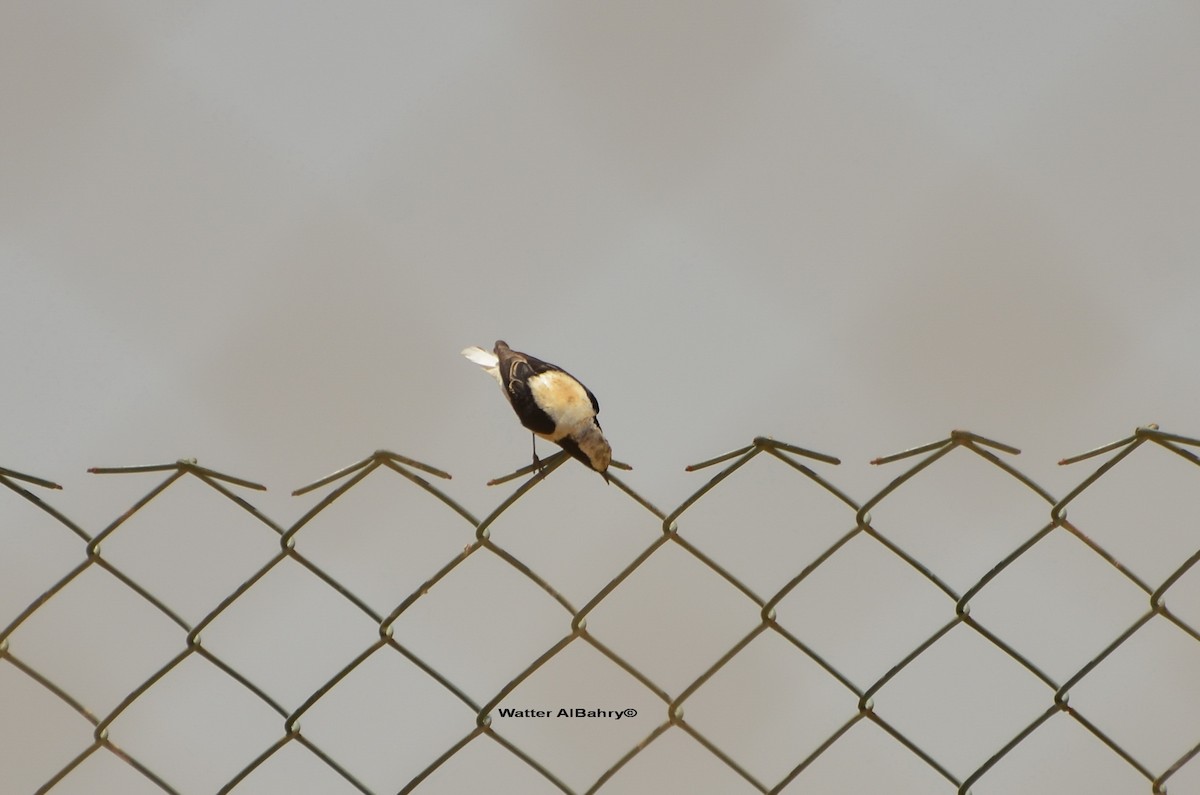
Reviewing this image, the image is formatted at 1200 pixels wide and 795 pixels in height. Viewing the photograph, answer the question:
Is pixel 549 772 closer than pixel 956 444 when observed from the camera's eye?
No

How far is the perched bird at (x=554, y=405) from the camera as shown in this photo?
7.82 ft

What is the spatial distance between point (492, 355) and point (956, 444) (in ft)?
5.33

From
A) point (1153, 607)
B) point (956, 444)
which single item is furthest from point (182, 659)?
point (1153, 607)

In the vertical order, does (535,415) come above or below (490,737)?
above

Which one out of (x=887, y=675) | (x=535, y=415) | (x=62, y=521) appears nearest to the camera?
(x=62, y=521)

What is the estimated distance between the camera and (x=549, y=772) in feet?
6.30

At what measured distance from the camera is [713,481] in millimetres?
1778

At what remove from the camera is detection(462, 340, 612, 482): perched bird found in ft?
7.82

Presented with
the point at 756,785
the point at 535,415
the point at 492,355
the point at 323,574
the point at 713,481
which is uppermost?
the point at 492,355

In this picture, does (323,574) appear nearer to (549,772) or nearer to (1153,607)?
(549,772)

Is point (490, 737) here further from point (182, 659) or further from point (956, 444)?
point (956, 444)

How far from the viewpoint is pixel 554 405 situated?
8.32 feet

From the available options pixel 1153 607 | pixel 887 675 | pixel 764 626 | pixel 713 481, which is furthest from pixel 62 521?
pixel 1153 607

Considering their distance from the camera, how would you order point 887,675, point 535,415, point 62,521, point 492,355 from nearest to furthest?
1. point 62,521
2. point 887,675
3. point 535,415
4. point 492,355
